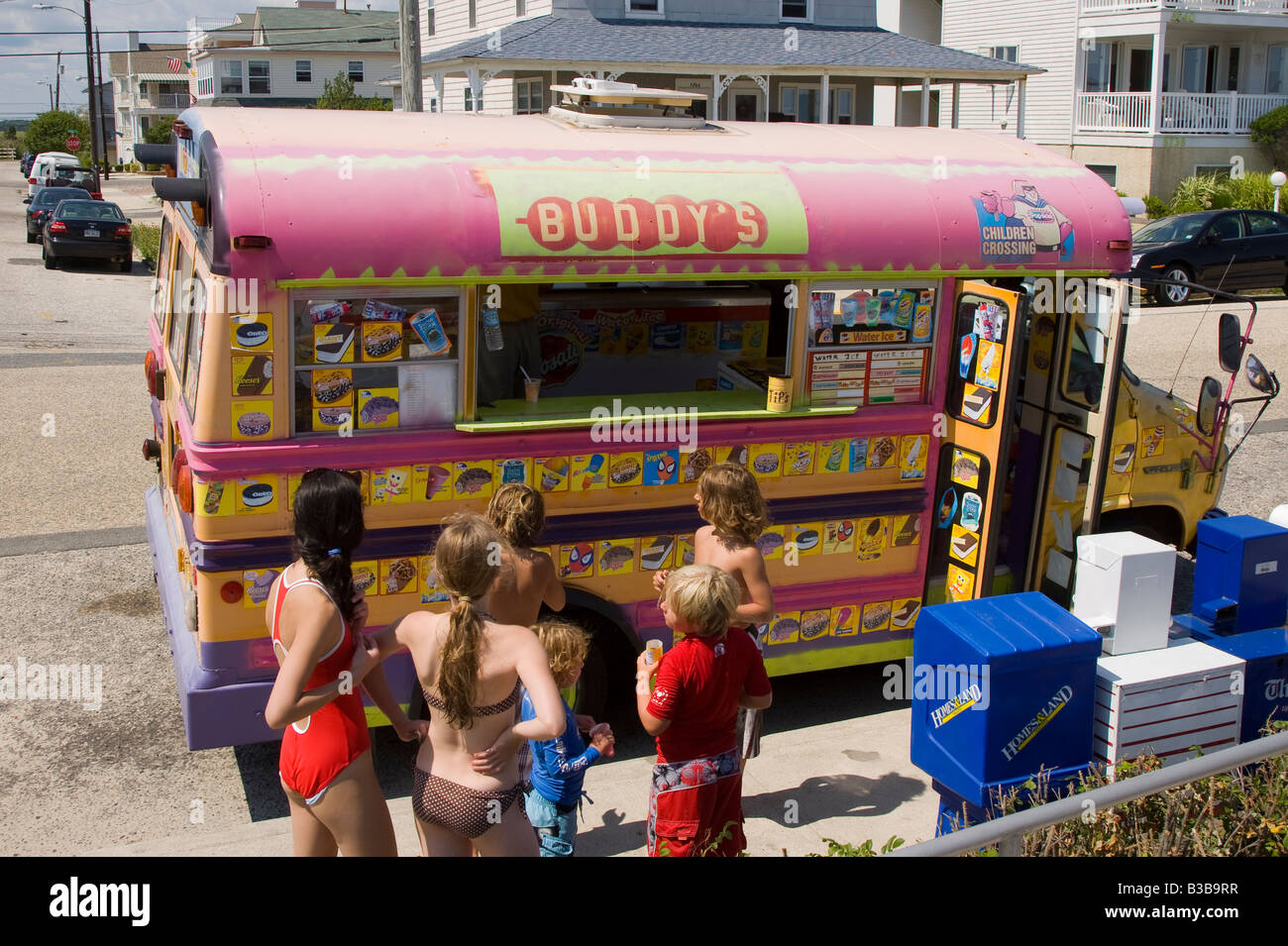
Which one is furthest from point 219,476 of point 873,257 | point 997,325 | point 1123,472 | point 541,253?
point 1123,472

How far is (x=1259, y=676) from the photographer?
214 inches

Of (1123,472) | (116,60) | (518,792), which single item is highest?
(116,60)

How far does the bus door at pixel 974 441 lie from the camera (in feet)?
18.7

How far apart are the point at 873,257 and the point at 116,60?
110904 millimetres

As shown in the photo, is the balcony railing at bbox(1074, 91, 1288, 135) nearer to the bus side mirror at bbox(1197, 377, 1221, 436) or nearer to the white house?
the white house

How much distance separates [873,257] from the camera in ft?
18.5

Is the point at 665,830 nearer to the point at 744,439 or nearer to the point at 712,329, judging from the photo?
the point at 744,439

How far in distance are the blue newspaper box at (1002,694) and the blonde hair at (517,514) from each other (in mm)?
1660

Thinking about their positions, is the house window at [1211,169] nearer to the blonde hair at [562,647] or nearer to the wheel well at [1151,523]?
the wheel well at [1151,523]

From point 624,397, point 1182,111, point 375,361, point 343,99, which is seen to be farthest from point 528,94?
point 375,361

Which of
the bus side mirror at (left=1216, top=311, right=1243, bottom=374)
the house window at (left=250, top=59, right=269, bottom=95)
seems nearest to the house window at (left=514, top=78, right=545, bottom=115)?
the bus side mirror at (left=1216, top=311, right=1243, bottom=374)

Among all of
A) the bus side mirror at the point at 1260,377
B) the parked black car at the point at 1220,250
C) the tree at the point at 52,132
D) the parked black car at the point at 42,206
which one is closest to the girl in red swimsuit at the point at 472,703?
the bus side mirror at the point at 1260,377

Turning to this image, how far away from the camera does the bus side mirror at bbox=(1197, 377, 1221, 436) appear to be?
679 centimetres

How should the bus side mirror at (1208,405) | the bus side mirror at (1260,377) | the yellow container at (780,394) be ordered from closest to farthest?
the yellow container at (780,394) → the bus side mirror at (1260,377) → the bus side mirror at (1208,405)
